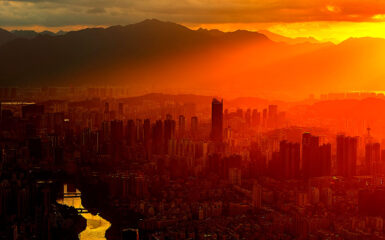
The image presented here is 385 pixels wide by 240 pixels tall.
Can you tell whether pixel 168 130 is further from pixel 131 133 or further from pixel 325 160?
pixel 325 160

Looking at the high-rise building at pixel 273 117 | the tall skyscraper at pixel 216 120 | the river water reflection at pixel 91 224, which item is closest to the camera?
the river water reflection at pixel 91 224

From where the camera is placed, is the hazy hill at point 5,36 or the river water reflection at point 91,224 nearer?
the river water reflection at point 91,224

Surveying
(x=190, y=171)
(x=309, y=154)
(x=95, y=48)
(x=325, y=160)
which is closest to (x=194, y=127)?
(x=190, y=171)

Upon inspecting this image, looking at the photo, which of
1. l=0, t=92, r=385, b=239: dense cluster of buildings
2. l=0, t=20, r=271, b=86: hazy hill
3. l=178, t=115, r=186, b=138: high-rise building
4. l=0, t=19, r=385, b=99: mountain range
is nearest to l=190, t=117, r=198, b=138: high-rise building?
l=0, t=92, r=385, b=239: dense cluster of buildings

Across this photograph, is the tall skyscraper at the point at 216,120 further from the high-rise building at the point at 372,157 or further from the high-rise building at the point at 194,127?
the high-rise building at the point at 372,157

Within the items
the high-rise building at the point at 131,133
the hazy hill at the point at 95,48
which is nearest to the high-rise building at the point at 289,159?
the high-rise building at the point at 131,133

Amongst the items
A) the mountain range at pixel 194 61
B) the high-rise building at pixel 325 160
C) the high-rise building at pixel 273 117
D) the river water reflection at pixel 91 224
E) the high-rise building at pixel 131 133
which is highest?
the mountain range at pixel 194 61

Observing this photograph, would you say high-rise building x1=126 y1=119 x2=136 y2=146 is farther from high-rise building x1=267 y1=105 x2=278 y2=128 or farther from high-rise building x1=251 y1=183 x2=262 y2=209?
high-rise building x1=251 y1=183 x2=262 y2=209
